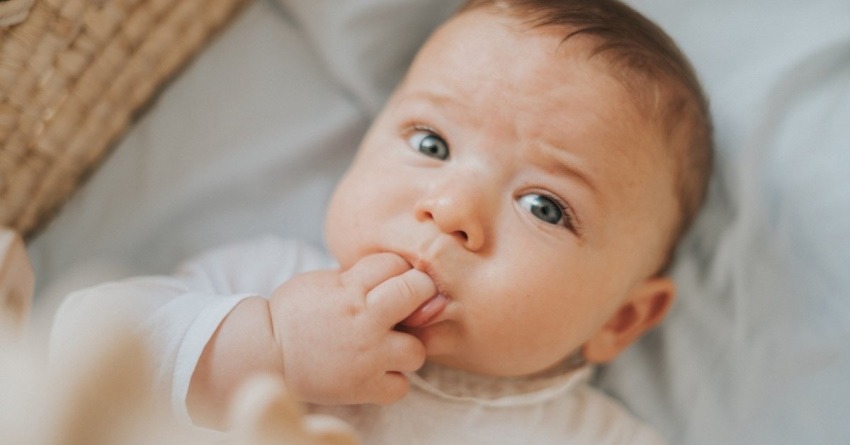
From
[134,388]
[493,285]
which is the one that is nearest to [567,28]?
[493,285]

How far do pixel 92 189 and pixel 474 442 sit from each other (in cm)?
68

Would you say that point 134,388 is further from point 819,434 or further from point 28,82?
point 819,434

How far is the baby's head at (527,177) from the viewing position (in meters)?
0.87

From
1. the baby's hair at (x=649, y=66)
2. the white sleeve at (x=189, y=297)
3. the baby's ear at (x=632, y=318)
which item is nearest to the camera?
the white sleeve at (x=189, y=297)

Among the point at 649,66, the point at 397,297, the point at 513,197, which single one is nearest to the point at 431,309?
the point at 397,297

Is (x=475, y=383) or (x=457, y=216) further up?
(x=457, y=216)

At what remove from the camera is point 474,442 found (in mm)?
1005

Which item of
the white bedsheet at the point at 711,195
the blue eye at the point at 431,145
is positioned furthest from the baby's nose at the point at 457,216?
the white bedsheet at the point at 711,195

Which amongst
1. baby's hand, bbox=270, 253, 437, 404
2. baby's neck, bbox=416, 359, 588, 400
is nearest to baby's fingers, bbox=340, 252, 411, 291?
baby's hand, bbox=270, 253, 437, 404

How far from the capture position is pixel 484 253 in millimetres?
864

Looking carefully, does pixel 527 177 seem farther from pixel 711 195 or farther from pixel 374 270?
pixel 711 195

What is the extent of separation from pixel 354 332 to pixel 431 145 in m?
0.26

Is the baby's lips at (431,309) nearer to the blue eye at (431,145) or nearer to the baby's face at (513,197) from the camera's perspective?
the baby's face at (513,197)

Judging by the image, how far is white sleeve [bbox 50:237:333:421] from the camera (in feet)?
2.73
